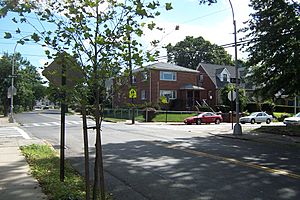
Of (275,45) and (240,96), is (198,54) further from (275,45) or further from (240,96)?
(275,45)

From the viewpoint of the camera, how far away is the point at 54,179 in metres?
7.71

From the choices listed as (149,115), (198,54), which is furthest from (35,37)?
(198,54)

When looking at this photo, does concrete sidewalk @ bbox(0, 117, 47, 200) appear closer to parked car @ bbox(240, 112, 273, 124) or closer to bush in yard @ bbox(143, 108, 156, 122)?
bush in yard @ bbox(143, 108, 156, 122)

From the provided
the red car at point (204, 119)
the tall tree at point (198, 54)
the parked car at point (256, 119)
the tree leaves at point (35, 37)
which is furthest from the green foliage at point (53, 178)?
the tall tree at point (198, 54)

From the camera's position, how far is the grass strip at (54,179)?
638 centimetres

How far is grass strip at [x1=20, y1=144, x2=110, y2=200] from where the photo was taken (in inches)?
251

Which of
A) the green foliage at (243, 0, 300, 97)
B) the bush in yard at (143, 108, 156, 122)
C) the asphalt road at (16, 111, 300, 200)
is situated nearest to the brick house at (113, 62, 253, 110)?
the bush in yard at (143, 108, 156, 122)

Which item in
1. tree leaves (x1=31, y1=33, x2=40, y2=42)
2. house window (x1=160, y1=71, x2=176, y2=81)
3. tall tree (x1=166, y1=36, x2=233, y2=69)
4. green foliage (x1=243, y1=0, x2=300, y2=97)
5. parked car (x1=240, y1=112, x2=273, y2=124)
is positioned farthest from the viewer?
tall tree (x1=166, y1=36, x2=233, y2=69)

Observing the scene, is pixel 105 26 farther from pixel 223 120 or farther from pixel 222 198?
pixel 223 120

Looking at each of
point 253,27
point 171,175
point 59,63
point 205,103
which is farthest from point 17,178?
point 205,103

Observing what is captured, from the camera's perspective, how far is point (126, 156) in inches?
475

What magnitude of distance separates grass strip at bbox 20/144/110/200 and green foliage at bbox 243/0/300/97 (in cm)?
1446

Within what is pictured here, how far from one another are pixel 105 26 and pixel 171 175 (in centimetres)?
499

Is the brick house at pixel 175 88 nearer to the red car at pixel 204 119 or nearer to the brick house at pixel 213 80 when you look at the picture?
the brick house at pixel 213 80
